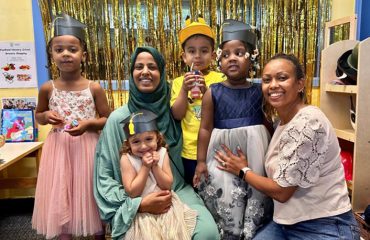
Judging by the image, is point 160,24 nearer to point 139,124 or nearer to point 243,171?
point 139,124

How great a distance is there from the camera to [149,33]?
2.42 m

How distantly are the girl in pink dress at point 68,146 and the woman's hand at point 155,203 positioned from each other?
43 cm

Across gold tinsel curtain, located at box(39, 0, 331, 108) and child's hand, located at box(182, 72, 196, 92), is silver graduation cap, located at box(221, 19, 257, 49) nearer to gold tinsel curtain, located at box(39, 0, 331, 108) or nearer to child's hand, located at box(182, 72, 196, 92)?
child's hand, located at box(182, 72, 196, 92)

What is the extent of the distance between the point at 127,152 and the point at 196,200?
0.41 meters

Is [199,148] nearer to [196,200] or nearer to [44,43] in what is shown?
[196,200]

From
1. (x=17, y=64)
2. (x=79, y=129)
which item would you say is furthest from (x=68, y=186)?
(x=17, y=64)

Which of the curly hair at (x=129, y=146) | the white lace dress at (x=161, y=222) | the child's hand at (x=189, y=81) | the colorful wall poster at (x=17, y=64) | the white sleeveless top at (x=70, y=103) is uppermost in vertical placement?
the colorful wall poster at (x=17, y=64)

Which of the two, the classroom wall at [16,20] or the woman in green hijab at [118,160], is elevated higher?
the classroom wall at [16,20]

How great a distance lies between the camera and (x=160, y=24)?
2.40m

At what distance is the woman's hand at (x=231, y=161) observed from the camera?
Answer: 134 centimetres

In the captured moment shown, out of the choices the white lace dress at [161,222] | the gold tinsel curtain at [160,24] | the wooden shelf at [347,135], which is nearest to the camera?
the white lace dress at [161,222]

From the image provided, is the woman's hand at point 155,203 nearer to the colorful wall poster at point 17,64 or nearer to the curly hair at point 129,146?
the curly hair at point 129,146

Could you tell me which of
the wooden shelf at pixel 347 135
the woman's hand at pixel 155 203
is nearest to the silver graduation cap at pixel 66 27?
the woman's hand at pixel 155 203

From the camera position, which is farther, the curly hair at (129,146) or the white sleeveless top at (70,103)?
the white sleeveless top at (70,103)
